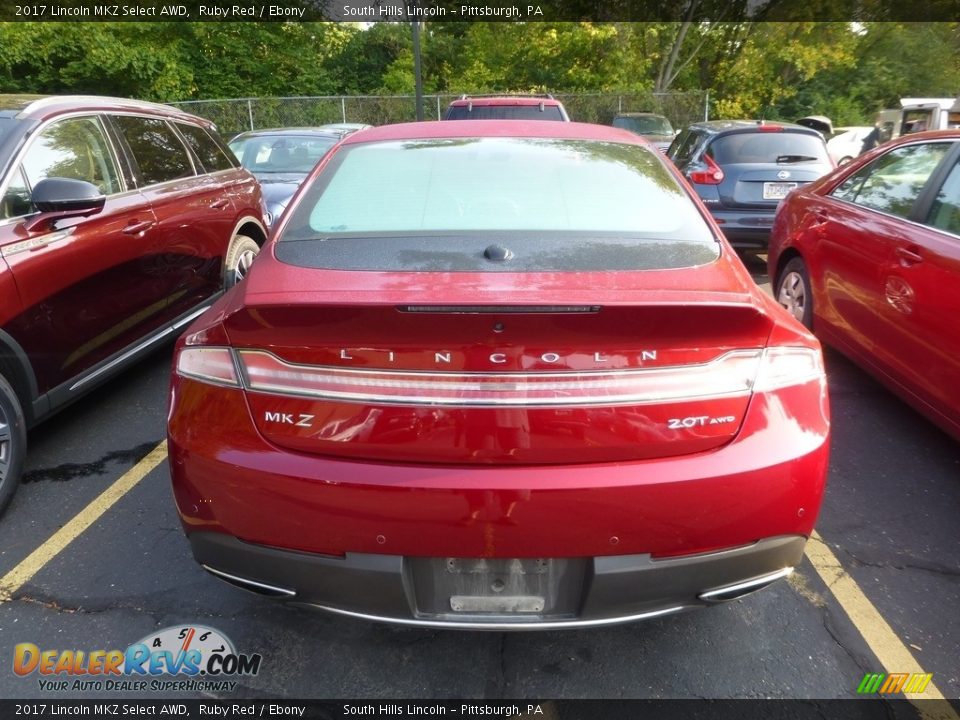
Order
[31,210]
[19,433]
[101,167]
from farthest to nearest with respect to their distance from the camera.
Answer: [101,167] < [31,210] < [19,433]

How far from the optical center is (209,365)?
76.9 inches

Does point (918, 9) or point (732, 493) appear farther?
point (918, 9)

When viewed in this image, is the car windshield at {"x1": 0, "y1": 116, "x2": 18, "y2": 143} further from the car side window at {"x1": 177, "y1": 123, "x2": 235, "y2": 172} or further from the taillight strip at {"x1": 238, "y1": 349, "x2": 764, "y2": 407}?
the taillight strip at {"x1": 238, "y1": 349, "x2": 764, "y2": 407}

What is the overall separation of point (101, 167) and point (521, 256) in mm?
3159

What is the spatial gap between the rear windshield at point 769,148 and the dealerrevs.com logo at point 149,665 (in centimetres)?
695

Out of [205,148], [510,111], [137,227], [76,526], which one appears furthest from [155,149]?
[510,111]

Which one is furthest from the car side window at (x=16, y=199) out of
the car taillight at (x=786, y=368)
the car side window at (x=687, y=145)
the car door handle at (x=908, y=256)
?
the car side window at (x=687, y=145)

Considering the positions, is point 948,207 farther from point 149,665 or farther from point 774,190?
point 774,190

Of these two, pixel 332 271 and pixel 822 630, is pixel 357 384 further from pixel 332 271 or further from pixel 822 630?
pixel 822 630

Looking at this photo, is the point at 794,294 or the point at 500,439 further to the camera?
the point at 794,294

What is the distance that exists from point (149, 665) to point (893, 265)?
12.2 ft

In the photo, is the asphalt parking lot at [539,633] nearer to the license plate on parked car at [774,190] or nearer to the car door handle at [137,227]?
the car door handle at [137,227]

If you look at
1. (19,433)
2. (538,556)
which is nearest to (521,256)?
(538,556)

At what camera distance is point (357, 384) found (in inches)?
71.4
